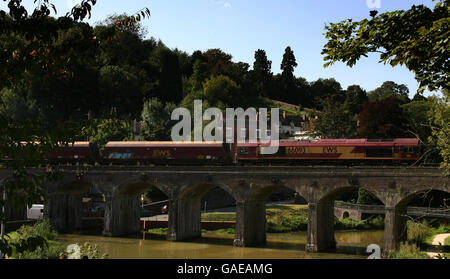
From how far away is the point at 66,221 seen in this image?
55.0 metres

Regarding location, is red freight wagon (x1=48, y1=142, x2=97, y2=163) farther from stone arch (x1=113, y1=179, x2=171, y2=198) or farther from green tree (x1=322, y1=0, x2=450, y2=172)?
green tree (x1=322, y1=0, x2=450, y2=172)

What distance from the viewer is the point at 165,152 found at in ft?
176

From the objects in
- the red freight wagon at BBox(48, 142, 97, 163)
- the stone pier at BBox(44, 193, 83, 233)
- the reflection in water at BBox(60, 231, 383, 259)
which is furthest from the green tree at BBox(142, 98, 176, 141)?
the reflection in water at BBox(60, 231, 383, 259)

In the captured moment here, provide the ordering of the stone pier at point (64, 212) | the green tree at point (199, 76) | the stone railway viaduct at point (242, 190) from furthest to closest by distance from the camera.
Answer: the green tree at point (199, 76) < the stone pier at point (64, 212) < the stone railway viaduct at point (242, 190)

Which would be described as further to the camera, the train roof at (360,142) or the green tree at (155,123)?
the green tree at (155,123)

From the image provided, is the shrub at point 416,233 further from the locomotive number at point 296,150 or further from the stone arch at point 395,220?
the locomotive number at point 296,150

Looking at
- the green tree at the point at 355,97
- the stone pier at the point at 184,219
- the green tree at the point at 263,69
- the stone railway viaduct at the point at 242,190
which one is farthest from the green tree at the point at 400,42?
the green tree at the point at 263,69

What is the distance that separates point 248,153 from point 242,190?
5189 mm

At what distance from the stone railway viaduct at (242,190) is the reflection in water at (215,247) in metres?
1.31

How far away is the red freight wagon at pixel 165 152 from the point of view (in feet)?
170

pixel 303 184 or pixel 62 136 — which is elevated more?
pixel 62 136
